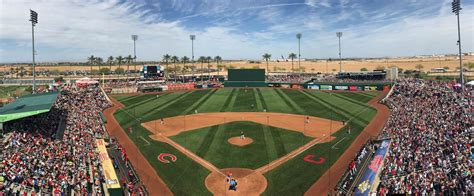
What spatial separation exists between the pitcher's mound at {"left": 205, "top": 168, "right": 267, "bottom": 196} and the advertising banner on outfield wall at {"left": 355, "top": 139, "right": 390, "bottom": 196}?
735 centimetres

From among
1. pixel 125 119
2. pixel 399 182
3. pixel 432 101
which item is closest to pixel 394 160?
pixel 399 182

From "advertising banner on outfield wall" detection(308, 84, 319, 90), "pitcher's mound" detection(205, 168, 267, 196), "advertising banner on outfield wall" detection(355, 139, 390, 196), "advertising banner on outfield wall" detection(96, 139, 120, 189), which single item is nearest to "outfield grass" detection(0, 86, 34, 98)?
"advertising banner on outfield wall" detection(96, 139, 120, 189)

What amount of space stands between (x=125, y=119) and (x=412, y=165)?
4097 centimetres

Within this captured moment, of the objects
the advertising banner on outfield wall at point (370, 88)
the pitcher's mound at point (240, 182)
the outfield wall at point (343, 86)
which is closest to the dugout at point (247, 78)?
the outfield wall at point (343, 86)

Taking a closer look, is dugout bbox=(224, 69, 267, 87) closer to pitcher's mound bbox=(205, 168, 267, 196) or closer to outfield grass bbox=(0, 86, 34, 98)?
outfield grass bbox=(0, 86, 34, 98)

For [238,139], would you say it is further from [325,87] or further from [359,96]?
[325,87]

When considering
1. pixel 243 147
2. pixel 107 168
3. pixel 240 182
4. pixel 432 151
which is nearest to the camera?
pixel 432 151

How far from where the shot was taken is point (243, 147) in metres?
35.8

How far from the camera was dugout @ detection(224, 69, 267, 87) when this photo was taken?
3605 inches

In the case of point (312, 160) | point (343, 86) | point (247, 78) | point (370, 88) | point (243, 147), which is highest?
point (247, 78)

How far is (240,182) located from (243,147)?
8457mm

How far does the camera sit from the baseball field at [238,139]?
2820 cm

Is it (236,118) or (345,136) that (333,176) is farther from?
(236,118)

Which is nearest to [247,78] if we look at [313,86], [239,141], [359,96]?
[313,86]
